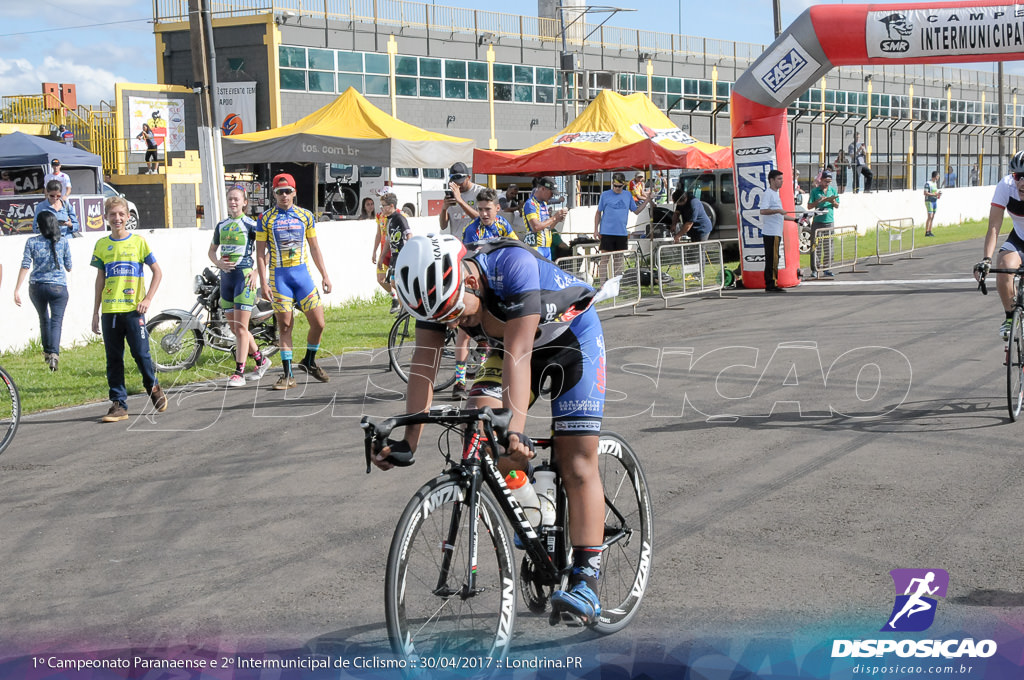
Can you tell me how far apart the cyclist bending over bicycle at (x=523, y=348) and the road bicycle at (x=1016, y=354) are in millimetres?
5017

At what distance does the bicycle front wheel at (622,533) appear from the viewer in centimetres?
459

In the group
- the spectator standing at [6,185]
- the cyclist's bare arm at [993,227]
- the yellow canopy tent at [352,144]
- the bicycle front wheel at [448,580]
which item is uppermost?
the yellow canopy tent at [352,144]

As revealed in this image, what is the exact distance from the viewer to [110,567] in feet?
18.4

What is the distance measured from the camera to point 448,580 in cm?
385

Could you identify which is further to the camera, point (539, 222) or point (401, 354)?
point (539, 222)

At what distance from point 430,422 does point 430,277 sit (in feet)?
1.66

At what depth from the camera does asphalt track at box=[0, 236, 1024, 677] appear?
465 cm

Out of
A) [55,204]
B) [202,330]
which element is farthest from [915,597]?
[55,204]

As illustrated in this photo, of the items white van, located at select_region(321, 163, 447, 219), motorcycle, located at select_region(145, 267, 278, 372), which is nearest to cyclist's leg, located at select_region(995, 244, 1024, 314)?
motorcycle, located at select_region(145, 267, 278, 372)

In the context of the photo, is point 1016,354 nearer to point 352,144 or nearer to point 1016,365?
point 1016,365

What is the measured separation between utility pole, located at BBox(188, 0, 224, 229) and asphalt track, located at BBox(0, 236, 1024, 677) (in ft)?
22.3

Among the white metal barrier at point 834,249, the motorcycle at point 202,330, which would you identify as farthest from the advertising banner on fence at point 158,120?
the motorcycle at point 202,330

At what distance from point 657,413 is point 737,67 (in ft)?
214

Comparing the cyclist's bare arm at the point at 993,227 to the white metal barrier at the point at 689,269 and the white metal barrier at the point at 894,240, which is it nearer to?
the white metal barrier at the point at 689,269
